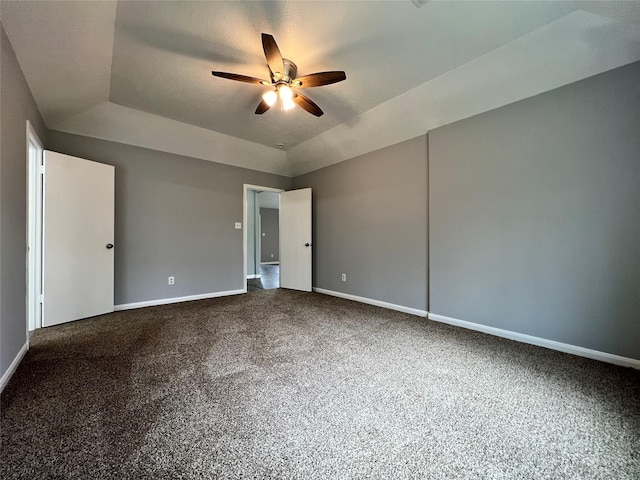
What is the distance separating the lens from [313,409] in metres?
1.49

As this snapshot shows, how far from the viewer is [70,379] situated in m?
1.79

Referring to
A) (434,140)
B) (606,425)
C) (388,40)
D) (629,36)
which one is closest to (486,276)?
(606,425)

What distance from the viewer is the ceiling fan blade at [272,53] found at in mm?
1725

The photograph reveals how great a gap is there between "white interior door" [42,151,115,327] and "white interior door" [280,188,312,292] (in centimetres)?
276

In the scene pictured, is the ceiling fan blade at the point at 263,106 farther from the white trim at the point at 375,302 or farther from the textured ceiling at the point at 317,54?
the white trim at the point at 375,302

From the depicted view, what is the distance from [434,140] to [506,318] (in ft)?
7.07

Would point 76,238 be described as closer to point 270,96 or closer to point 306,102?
point 270,96

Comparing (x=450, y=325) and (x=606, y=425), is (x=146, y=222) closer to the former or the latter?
(x=450, y=325)

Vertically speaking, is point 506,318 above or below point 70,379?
above

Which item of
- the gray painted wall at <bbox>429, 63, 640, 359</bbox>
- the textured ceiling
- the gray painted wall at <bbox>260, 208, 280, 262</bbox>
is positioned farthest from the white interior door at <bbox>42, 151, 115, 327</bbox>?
the gray painted wall at <bbox>260, 208, 280, 262</bbox>

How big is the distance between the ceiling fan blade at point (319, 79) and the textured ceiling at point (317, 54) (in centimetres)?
28

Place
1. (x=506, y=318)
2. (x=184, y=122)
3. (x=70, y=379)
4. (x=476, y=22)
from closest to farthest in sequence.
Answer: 1. (x=70, y=379)
2. (x=476, y=22)
3. (x=506, y=318)
4. (x=184, y=122)

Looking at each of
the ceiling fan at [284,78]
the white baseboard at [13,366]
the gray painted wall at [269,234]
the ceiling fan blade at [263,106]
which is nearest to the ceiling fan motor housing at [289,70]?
the ceiling fan at [284,78]

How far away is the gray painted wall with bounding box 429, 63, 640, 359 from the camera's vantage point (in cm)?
203
